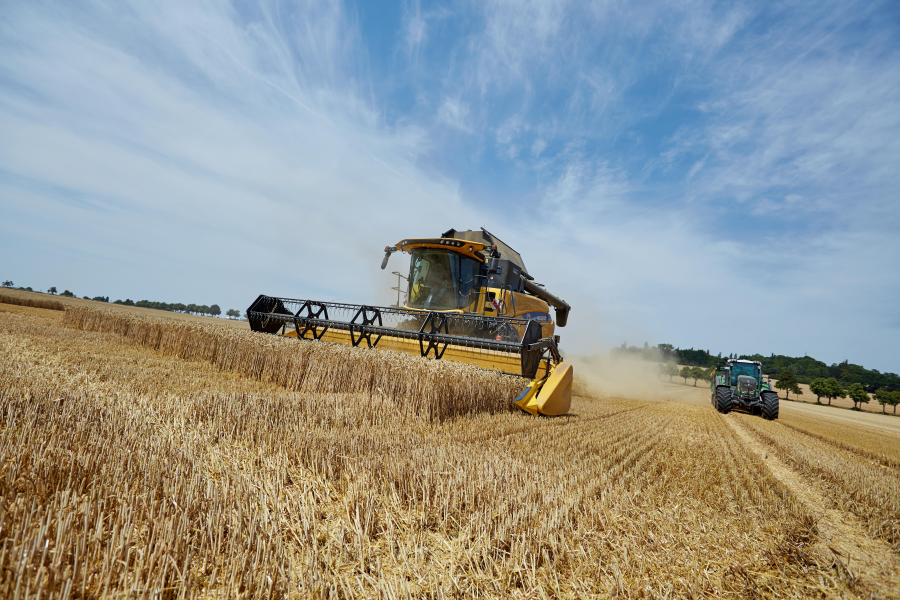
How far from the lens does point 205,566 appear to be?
1.49m

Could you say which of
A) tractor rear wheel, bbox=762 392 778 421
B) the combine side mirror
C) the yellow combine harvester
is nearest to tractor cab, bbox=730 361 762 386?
tractor rear wheel, bbox=762 392 778 421

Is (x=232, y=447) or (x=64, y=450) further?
(x=232, y=447)

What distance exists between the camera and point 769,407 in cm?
1325

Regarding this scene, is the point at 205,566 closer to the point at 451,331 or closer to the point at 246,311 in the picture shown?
Answer: the point at 451,331

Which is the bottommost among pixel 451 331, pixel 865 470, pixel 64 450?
pixel 865 470

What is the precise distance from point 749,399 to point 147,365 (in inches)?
667

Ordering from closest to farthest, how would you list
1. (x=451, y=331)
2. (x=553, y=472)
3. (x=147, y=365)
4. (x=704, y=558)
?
1. (x=704, y=558)
2. (x=553, y=472)
3. (x=147, y=365)
4. (x=451, y=331)

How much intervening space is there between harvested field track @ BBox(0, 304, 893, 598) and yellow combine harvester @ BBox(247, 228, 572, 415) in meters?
1.98

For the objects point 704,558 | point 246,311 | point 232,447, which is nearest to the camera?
point 704,558

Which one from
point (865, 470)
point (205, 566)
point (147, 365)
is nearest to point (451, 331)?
point (147, 365)

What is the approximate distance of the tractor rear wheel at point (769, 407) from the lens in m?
13.2

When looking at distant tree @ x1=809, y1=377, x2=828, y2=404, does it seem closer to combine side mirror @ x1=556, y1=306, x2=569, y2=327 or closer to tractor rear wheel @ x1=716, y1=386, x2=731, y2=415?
tractor rear wheel @ x1=716, y1=386, x2=731, y2=415

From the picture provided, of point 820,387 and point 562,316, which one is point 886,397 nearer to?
point 820,387

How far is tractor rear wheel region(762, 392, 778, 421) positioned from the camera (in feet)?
43.3
